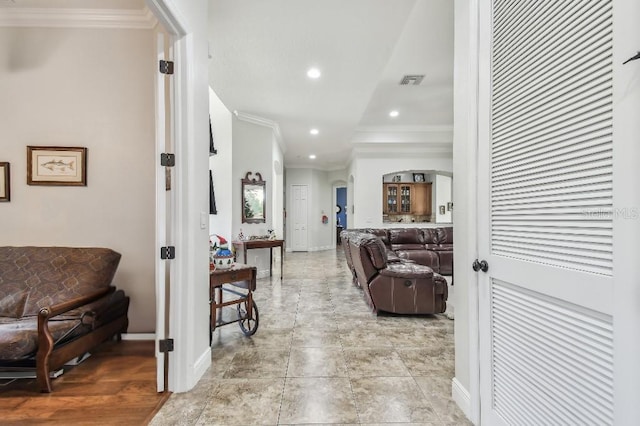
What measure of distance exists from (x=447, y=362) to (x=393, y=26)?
3094 mm

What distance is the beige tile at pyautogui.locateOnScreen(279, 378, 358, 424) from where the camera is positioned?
1.70m

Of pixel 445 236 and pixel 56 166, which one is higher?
pixel 56 166

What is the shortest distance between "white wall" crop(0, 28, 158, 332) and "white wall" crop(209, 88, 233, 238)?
2.07m

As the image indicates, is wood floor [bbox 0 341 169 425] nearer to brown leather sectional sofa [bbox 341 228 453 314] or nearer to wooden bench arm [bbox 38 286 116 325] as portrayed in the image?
wooden bench arm [bbox 38 286 116 325]

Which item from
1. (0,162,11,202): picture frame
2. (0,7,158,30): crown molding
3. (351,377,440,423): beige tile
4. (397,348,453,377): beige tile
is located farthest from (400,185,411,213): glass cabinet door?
(0,162,11,202): picture frame

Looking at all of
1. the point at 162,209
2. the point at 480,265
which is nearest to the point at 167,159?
the point at 162,209

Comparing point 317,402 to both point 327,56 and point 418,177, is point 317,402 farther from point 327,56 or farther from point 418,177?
point 418,177

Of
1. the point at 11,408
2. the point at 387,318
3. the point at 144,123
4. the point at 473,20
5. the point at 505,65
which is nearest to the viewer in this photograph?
the point at 505,65

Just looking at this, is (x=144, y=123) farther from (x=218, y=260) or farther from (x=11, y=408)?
(x=11, y=408)

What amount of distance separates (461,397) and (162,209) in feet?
7.31

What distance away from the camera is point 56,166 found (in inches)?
108

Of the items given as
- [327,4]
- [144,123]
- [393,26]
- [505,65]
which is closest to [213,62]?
[144,123]

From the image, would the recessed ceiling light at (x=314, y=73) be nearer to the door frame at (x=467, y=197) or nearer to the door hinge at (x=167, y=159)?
the door frame at (x=467, y=197)

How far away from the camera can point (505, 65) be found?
1396 millimetres
